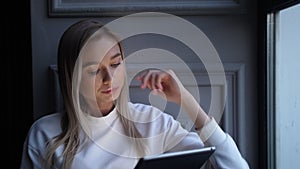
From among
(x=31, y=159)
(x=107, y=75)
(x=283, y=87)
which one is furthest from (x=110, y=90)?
(x=283, y=87)

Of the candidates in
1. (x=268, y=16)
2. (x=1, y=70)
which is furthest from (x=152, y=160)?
(x=1, y=70)

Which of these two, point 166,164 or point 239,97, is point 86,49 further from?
point 239,97

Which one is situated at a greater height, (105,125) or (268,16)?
(268,16)

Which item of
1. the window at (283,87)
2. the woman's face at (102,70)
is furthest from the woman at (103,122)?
the window at (283,87)

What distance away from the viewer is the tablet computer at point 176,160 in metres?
0.65

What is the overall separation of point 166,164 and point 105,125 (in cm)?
23

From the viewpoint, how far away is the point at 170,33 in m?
0.99

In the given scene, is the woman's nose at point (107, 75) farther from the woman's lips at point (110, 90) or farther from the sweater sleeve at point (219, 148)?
the sweater sleeve at point (219, 148)

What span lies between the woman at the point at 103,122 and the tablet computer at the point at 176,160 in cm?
13

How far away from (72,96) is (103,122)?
83mm

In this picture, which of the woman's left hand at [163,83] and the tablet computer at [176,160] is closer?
the tablet computer at [176,160]

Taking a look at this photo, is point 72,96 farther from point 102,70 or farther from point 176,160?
point 176,160

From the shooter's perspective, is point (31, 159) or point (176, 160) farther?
point (31, 159)

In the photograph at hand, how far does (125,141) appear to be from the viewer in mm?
883
